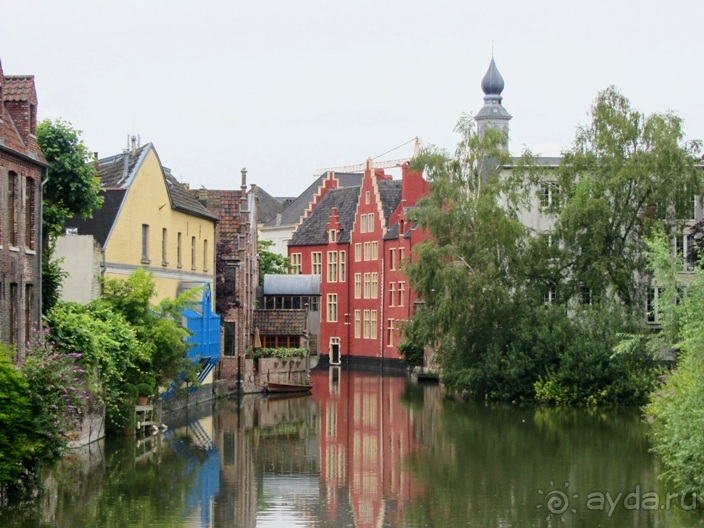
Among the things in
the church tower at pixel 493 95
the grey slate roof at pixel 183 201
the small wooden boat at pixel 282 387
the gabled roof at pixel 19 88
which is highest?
the church tower at pixel 493 95

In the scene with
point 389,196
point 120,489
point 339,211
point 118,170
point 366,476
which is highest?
point 389,196

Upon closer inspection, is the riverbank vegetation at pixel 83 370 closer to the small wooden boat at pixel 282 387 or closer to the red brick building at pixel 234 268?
the red brick building at pixel 234 268

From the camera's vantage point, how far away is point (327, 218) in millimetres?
92062

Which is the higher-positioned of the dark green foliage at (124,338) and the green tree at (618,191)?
the green tree at (618,191)

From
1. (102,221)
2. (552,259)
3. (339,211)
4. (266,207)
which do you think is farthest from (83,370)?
(266,207)

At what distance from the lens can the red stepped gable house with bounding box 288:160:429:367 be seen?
8088 centimetres

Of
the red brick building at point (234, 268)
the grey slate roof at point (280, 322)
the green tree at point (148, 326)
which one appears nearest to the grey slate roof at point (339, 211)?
the red brick building at point (234, 268)

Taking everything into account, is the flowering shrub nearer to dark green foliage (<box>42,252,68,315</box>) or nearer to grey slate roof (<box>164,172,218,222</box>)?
dark green foliage (<box>42,252,68,315</box>)

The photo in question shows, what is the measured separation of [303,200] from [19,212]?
3109 inches

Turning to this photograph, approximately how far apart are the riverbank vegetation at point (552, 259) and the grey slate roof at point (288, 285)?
1474cm

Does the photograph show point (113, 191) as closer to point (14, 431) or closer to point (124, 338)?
point (124, 338)

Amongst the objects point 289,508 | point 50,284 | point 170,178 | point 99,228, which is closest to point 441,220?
point 170,178

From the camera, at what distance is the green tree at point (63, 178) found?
109 ft

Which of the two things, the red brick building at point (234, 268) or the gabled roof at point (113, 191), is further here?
the red brick building at point (234, 268)
